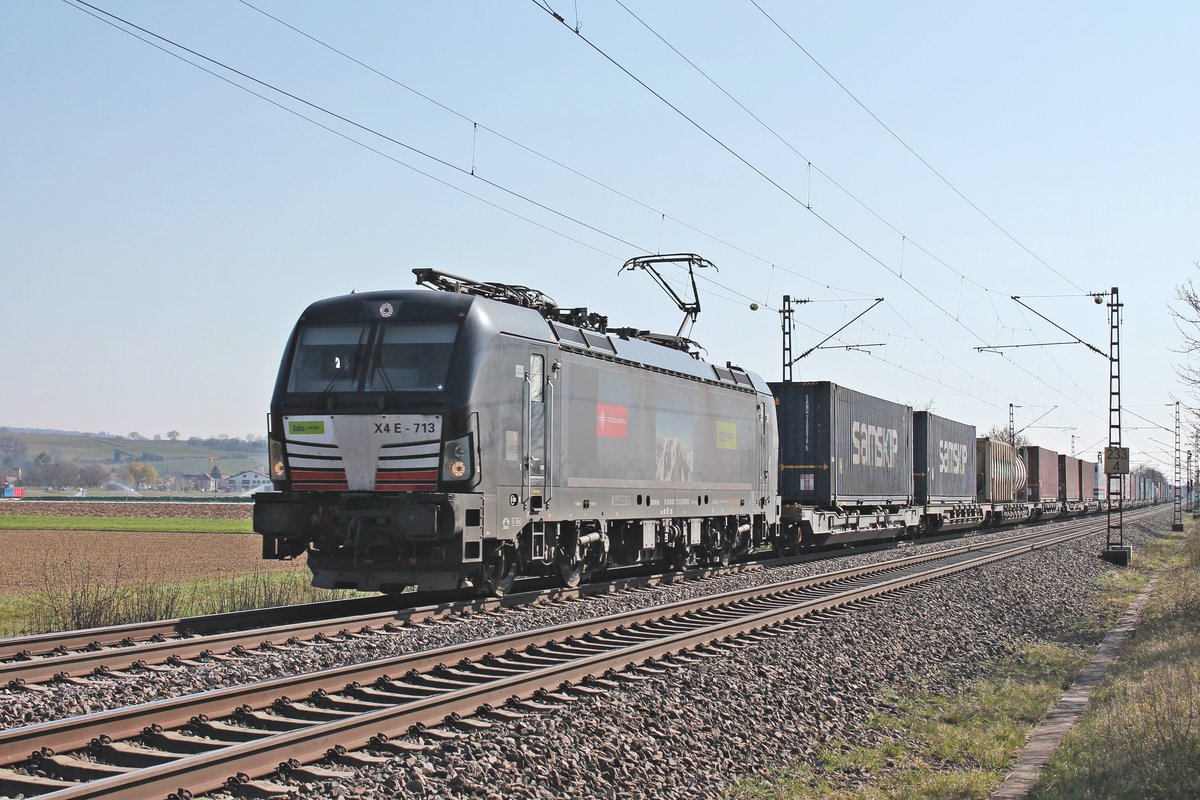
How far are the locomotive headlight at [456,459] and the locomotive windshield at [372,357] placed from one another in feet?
2.25

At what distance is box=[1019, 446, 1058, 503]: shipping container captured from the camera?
5481 centimetres

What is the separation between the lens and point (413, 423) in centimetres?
1326

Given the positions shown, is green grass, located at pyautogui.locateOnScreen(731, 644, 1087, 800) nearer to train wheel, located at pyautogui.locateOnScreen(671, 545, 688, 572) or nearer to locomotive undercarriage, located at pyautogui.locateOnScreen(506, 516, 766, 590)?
locomotive undercarriage, located at pyautogui.locateOnScreen(506, 516, 766, 590)

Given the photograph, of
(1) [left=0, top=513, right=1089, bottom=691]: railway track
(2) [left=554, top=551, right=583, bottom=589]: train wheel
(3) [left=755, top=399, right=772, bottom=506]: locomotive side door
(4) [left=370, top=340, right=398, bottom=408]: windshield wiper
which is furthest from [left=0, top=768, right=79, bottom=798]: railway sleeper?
(3) [left=755, top=399, right=772, bottom=506]: locomotive side door

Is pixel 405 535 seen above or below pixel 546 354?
below

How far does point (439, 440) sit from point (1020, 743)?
23.2ft

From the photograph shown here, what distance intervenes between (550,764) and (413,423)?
6.74m

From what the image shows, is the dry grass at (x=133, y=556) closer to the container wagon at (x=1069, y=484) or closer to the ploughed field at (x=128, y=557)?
the ploughed field at (x=128, y=557)

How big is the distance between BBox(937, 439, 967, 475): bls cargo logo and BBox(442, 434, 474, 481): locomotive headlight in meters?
26.7

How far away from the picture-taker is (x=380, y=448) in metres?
13.4

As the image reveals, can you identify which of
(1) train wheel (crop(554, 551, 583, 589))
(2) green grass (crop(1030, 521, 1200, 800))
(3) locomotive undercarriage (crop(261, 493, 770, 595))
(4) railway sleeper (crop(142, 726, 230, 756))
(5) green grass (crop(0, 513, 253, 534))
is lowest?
(5) green grass (crop(0, 513, 253, 534))

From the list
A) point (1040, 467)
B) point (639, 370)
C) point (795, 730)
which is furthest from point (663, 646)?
point (1040, 467)

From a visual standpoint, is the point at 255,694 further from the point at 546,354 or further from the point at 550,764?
the point at 546,354

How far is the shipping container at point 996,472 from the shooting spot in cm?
4553
